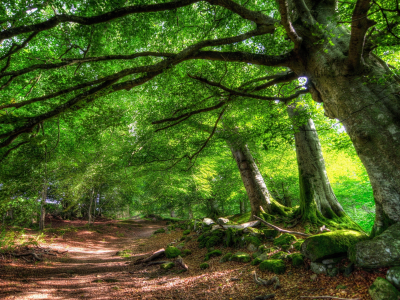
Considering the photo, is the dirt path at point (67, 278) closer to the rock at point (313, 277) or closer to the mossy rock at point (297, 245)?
the rock at point (313, 277)

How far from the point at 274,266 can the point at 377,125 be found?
11.1ft

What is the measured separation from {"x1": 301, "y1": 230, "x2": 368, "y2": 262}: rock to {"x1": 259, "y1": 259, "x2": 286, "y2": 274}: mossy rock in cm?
65

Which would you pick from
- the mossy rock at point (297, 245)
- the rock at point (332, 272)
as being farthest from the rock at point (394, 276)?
the mossy rock at point (297, 245)

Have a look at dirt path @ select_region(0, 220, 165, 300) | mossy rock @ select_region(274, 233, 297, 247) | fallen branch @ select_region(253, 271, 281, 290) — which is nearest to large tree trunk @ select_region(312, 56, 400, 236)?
fallen branch @ select_region(253, 271, 281, 290)

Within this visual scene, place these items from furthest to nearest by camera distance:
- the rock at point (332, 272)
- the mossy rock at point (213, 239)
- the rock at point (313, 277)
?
the mossy rock at point (213, 239)
the rock at point (313, 277)
the rock at point (332, 272)

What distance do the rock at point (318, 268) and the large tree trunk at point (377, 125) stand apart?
1.12 metres

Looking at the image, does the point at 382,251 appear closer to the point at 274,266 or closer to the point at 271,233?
the point at 274,266

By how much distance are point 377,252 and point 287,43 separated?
4.39 metres

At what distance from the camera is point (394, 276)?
98.4 inches

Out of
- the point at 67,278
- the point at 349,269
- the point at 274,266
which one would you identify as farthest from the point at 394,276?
the point at 67,278

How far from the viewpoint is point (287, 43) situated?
184 inches

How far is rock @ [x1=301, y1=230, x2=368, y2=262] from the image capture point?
3.56 metres

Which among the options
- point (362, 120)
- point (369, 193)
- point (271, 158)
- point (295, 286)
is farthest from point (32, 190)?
point (369, 193)

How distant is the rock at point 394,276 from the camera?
2.44m
